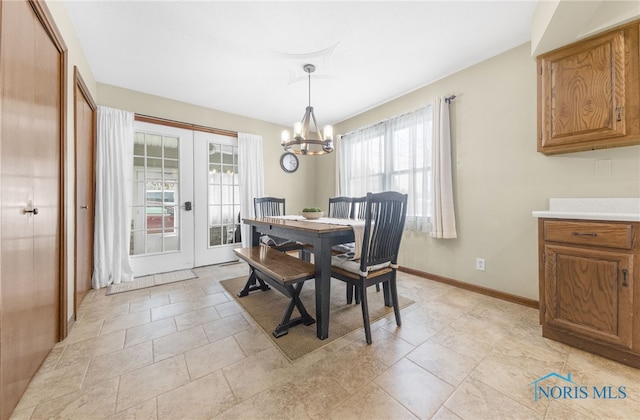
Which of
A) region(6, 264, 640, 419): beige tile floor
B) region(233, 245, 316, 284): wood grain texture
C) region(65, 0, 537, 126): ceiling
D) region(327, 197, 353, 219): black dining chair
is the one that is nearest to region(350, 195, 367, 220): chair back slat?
region(327, 197, 353, 219): black dining chair

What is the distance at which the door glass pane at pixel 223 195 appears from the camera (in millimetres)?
3779

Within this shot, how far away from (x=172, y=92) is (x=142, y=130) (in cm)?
65

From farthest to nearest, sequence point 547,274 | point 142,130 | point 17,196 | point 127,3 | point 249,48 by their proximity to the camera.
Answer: point 142,130, point 249,48, point 127,3, point 547,274, point 17,196

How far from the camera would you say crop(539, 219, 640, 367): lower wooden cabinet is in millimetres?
1405

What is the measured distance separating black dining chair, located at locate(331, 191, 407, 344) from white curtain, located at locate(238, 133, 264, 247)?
2.44 m

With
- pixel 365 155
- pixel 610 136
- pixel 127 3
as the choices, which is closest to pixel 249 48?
pixel 127 3

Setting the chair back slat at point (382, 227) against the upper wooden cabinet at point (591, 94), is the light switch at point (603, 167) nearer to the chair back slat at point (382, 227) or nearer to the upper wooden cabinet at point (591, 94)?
the upper wooden cabinet at point (591, 94)

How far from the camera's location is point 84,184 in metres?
2.49

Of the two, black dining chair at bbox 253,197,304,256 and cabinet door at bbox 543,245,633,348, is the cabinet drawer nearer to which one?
cabinet door at bbox 543,245,633,348

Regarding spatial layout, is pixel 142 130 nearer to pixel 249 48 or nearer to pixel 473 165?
pixel 249 48

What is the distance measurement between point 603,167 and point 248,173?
4007 millimetres

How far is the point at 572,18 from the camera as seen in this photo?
1.59 m

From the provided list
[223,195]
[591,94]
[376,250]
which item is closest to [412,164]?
[591,94]

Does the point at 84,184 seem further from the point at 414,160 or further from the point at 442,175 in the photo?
the point at 442,175
